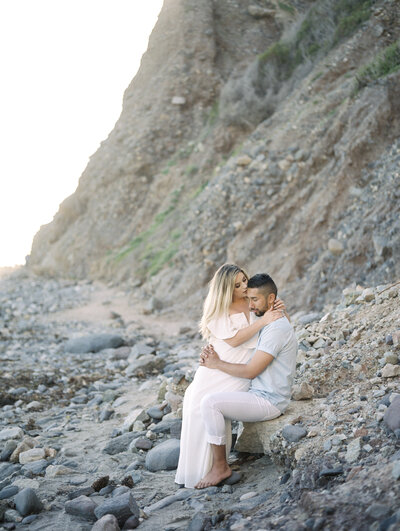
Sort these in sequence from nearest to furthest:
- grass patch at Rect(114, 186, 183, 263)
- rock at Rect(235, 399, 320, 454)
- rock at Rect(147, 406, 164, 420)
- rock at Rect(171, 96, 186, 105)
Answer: rock at Rect(235, 399, 320, 454), rock at Rect(147, 406, 164, 420), grass patch at Rect(114, 186, 183, 263), rock at Rect(171, 96, 186, 105)

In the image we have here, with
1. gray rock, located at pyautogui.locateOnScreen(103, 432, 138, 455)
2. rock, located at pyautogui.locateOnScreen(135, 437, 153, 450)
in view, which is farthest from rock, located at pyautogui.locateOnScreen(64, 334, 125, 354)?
rock, located at pyautogui.locateOnScreen(135, 437, 153, 450)

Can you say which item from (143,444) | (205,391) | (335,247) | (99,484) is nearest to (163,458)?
(143,444)

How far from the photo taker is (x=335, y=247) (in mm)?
9328

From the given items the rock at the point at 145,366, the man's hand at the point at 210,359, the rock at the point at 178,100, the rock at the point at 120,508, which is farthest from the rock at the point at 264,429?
the rock at the point at 178,100

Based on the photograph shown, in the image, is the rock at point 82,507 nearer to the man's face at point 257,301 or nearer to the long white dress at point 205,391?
the long white dress at point 205,391

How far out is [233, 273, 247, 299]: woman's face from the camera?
429 centimetres

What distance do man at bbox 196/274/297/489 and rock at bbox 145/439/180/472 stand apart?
0.76m

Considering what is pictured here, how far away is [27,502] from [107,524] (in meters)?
0.83

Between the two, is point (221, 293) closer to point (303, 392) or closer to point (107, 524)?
point (303, 392)

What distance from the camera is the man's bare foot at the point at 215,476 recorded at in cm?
387

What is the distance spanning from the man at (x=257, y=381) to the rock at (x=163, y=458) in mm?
756

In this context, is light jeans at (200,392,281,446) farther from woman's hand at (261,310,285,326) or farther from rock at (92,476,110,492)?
rock at (92,476,110,492)

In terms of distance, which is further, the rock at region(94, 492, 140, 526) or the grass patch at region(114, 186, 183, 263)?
the grass patch at region(114, 186, 183, 263)

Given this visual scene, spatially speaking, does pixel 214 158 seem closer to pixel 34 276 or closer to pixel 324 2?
pixel 324 2
